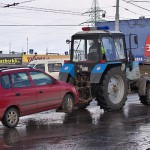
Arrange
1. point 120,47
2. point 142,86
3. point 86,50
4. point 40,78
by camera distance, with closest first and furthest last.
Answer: point 40,78 < point 86,50 < point 120,47 < point 142,86

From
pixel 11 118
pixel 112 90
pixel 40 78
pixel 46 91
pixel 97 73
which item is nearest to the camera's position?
pixel 11 118

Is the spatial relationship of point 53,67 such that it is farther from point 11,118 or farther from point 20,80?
point 11,118

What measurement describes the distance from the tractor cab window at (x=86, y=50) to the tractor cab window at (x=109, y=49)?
11.3 inches

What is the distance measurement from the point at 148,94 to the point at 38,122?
16.4ft

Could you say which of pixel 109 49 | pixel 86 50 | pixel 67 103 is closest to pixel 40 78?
pixel 67 103

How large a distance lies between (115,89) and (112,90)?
12 centimetres

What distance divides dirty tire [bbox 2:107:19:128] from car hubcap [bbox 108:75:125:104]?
3.95m

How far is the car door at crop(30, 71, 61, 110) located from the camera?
37.1 feet

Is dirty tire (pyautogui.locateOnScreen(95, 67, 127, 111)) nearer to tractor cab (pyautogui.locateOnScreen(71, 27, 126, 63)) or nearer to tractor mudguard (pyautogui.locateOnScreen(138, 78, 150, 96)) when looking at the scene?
tractor cab (pyautogui.locateOnScreen(71, 27, 126, 63))

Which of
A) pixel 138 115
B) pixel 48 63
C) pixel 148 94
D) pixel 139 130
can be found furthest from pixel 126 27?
pixel 139 130

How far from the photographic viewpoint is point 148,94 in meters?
15.0

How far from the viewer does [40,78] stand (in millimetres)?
11625

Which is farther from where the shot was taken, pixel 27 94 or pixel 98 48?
pixel 98 48

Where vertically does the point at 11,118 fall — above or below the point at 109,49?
below
